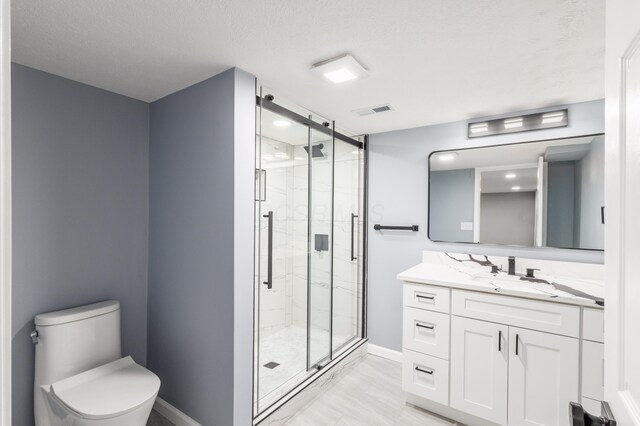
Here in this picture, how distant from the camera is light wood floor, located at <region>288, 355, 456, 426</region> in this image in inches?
82.7

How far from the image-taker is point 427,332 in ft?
7.13

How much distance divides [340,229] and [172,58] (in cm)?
192

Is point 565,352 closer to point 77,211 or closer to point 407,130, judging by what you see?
point 407,130

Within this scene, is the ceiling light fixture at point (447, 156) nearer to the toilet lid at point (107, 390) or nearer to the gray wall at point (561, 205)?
the gray wall at point (561, 205)

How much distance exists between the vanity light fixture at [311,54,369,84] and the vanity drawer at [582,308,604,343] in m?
1.84

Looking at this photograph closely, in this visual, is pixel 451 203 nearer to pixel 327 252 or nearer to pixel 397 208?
pixel 397 208

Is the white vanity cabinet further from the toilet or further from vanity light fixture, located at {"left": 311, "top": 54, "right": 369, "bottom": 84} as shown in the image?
the toilet

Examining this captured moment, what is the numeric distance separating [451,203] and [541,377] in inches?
54.4

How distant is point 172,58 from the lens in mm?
1663

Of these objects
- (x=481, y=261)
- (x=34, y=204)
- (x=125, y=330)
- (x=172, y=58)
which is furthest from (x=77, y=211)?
(x=481, y=261)

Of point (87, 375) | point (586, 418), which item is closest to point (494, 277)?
point (586, 418)

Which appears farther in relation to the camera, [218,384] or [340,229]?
[340,229]

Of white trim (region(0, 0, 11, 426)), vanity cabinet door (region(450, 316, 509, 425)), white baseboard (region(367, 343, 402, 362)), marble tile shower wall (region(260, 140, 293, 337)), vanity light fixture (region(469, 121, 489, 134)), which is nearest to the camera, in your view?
white trim (region(0, 0, 11, 426))

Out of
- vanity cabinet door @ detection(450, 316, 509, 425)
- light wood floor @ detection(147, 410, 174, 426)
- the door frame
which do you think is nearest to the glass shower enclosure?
light wood floor @ detection(147, 410, 174, 426)
